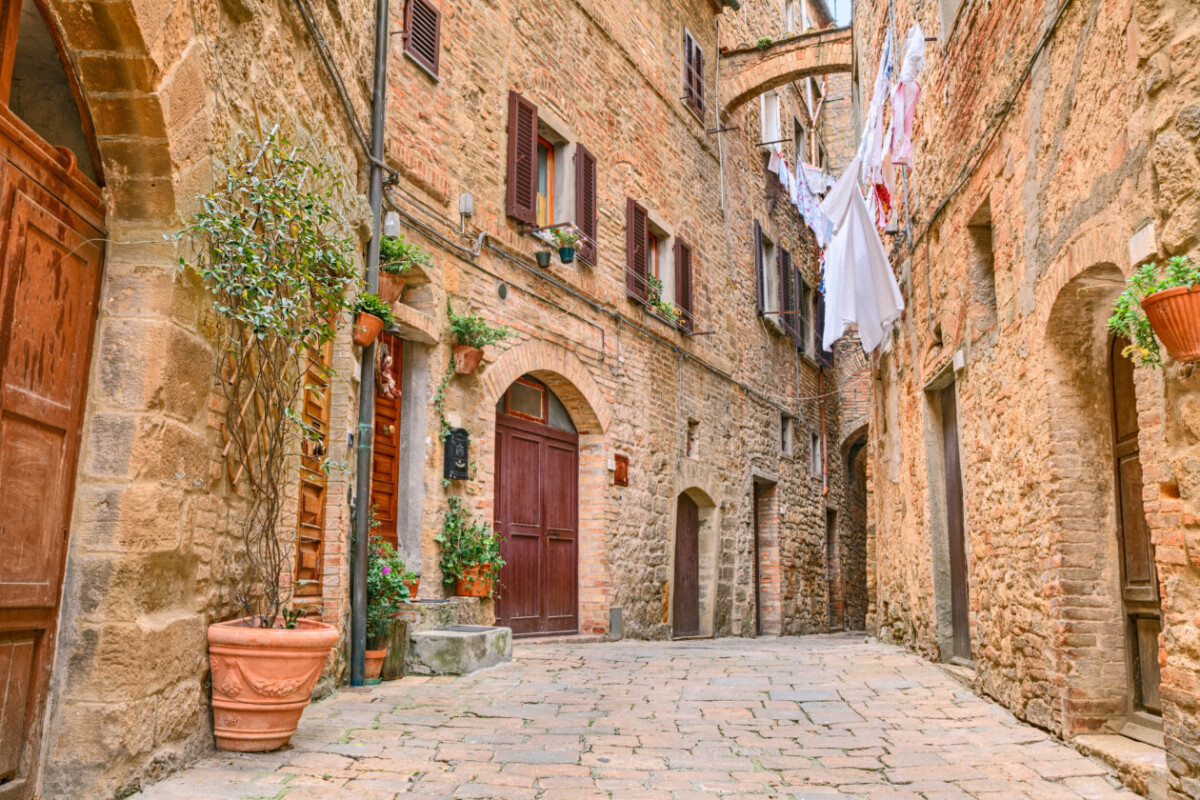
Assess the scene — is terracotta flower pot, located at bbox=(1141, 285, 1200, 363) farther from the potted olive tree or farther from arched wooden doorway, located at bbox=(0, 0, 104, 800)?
arched wooden doorway, located at bbox=(0, 0, 104, 800)

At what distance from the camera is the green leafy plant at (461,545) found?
7152 mm

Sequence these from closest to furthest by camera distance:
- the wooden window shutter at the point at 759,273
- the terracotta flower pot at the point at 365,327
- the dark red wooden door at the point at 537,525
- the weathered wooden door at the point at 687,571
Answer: the terracotta flower pot at the point at 365,327 → the dark red wooden door at the point at 537,525 → the weathered wooden door at the point at 687,571 → the wooden window shutter at the point at 759,273

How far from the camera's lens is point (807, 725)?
488 cm

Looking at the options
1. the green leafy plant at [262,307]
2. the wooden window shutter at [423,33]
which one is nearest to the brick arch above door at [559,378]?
the wooden window shutter at [423,33]

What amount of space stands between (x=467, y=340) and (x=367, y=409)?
4.60ft

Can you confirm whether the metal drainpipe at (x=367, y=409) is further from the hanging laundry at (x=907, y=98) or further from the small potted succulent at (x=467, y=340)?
the hanging laundry at (x=907, y=98)

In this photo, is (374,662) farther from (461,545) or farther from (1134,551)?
(1134,551)

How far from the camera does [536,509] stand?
873 centimetres

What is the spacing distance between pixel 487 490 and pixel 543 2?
4536mm

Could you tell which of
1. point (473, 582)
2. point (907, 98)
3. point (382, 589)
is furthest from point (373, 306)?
point (907, 98)

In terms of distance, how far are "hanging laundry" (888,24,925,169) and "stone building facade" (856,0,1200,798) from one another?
0.17 metres

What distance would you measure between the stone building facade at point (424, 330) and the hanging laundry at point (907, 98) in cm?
288

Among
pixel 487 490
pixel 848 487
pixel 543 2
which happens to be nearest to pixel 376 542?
pixel 487 490

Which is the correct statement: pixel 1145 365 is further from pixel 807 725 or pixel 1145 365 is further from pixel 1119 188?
pixel 807 725
